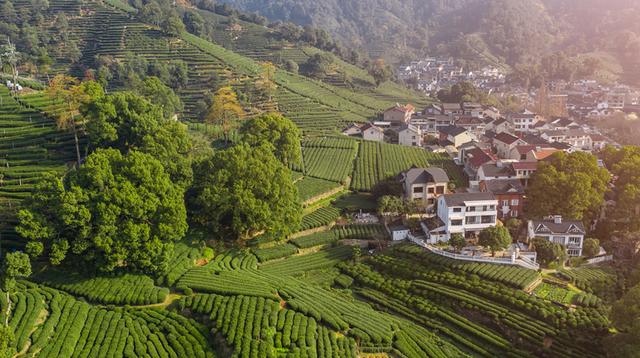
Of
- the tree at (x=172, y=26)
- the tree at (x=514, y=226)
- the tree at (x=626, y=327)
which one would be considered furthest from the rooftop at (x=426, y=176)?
the tree at (x=172, y=26)

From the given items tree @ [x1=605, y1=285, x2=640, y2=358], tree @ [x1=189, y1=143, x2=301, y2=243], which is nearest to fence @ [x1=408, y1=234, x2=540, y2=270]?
tree @ [x1=605, y1=285, x2=640, y2=358]

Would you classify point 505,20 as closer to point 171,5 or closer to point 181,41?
point 171,5

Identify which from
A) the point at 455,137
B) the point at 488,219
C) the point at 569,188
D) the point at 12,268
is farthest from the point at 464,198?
the point at 12,268

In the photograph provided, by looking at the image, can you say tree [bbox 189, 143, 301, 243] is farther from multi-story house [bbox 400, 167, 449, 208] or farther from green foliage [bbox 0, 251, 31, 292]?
green foliage [bbox 0, 251, 31, 292]

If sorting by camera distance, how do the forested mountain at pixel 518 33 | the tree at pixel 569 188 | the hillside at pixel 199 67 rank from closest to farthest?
the tree at pixel 569 188, the hillside at pixel 199 67, the forested mountain at pixel 518 33

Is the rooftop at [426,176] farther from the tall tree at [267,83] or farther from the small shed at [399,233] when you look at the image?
the tall tree at [267,83]

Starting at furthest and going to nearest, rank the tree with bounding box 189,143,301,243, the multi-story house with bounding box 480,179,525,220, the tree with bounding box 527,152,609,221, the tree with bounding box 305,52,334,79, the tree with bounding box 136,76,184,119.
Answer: the tree with bounding box 305,52,334,79 < the tree with bounding box 136,76,184,119 < the multi-story house with bounding box 480,179,525,220 < the tree with bounding box 527,152,609,221 < the tree with bounding box 189,143,301,243
